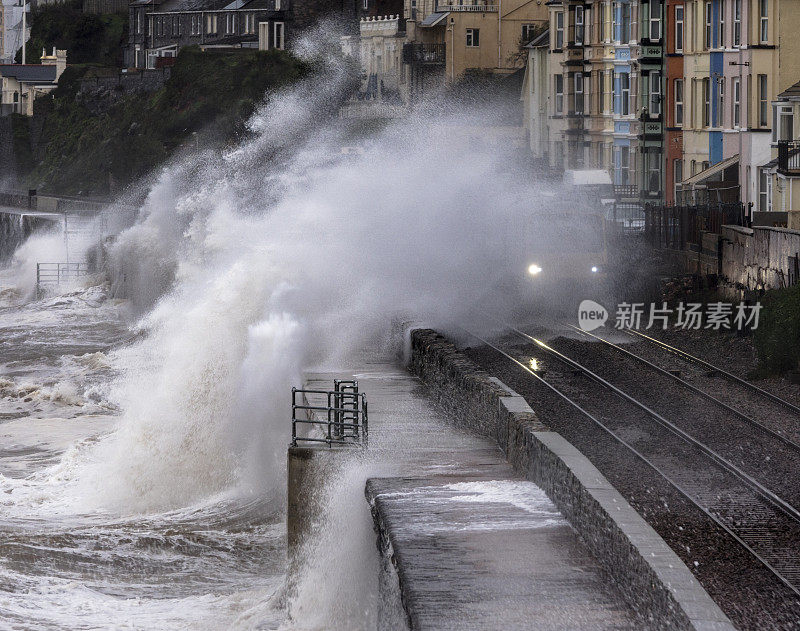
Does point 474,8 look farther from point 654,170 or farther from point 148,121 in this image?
point 148,121

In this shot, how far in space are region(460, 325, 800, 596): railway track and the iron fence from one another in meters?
11.2

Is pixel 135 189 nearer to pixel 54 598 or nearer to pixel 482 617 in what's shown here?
pixel 54 598

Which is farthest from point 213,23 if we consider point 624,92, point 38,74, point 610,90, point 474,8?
point 624,92

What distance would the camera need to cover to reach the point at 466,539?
11516mm

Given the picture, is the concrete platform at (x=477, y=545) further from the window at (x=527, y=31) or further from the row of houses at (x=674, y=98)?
the window at (x=527, y=31)

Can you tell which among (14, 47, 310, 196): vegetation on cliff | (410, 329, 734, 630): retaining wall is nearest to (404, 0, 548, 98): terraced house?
Answer: (14, 47, 310, 196): vegetation on cliff

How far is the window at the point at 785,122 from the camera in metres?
32.8

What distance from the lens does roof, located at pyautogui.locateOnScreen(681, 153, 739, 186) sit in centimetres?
3806

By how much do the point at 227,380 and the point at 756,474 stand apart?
7914 millimetres

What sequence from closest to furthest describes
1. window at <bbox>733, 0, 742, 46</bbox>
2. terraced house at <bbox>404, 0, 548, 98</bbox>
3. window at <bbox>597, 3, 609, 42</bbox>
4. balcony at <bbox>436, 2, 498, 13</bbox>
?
window at <bbox>733, 0, 742, 46</bbox>, window at <bbox>597, 3, 609, 42</bbox>, terraced house at <bbox>404, 0, 548, 98</bbox>, balcony at <bbox>436, 2, 498, 13</bbox>

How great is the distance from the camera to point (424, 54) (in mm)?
68688

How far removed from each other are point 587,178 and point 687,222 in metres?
10.5

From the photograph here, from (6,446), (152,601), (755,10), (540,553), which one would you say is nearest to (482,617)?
(540,553)

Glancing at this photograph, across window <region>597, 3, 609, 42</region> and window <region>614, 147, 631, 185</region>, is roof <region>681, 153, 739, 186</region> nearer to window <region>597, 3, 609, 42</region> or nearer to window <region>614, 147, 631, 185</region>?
window <region>614, 147, 631, 185</region>
